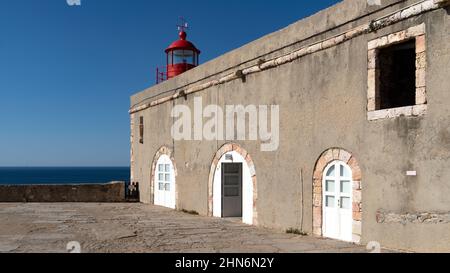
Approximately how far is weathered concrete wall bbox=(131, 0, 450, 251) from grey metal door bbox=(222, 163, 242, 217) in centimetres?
68

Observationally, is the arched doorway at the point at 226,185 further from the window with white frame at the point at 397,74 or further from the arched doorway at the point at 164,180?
the window with white frame at the point at 397,74

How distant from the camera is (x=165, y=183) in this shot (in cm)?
1656

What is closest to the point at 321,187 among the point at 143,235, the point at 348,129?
the point at 348,129

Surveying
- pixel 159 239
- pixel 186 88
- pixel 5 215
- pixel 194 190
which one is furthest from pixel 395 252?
pixel 5 215

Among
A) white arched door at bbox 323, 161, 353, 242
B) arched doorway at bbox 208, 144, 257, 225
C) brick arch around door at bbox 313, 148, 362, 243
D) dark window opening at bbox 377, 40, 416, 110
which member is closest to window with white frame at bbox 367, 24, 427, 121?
dark window opening at bbox 377, 40, 416, 110

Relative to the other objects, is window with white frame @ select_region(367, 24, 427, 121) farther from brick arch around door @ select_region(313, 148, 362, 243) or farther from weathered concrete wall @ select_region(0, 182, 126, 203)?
weathered concrete wall @ select_region(0, 182, 126, 203)

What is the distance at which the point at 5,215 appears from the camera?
532 inches

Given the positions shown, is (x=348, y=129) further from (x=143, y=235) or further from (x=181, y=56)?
(x=181, y=56)

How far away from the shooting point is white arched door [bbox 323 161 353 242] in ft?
28.5

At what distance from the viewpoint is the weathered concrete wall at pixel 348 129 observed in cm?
709

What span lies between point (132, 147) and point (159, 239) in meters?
11.1

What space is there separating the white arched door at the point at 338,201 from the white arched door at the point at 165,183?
295 inches

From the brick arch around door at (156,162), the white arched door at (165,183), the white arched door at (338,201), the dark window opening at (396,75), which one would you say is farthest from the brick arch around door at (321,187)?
the white arched door at (165,183)

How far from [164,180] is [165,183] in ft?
0.39
